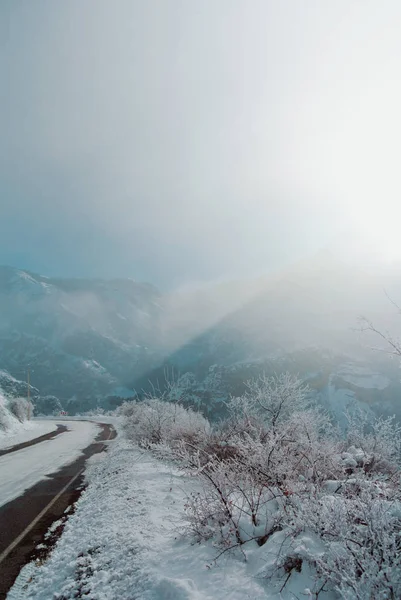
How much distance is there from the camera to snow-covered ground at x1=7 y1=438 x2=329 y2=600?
4.72 metres

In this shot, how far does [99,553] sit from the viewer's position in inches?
267

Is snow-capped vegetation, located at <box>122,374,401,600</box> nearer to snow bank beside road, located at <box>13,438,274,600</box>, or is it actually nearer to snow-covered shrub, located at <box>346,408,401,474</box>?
snow bank beside road, located at <box>13,438,274,600</box>

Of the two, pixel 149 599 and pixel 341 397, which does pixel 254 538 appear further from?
pixel 341 397

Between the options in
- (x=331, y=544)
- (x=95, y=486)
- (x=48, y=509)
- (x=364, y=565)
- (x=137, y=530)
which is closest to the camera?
(x=364, y=565)

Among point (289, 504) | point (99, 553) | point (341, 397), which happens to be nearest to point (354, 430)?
point (289, 504)

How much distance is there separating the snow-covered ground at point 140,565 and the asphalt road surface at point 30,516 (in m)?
0.45

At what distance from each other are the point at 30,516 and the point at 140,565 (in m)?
5.53

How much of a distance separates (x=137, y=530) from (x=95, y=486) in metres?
6.41

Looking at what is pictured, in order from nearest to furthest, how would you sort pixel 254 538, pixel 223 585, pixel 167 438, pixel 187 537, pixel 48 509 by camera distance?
pixel 223 585 → pixel 254 538 → pixel 187 537 → pixel 48 509 → pixel 167 438

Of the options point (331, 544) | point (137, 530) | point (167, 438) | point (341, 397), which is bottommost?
point (341, 397)

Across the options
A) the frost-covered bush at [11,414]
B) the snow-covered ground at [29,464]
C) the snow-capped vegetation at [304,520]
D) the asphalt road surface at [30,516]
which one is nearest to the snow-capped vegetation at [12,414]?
the frost-covered bush at [11,414]

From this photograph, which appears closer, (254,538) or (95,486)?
(254,538)

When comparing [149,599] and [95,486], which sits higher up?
[149,599]

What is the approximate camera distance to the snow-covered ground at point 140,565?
472cm
